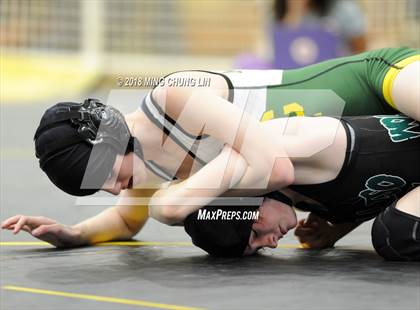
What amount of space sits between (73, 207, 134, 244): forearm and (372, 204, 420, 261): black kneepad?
789 mm

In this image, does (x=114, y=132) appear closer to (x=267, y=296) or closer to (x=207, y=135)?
(x=207, y=135)

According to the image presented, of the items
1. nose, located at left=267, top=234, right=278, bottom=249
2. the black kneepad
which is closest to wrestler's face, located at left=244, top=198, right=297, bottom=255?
nose, located at left=267, top=234, right=278, bottom=249

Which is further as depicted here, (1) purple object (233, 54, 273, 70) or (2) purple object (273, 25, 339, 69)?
(1) purple object (233, 54, 273, 70)

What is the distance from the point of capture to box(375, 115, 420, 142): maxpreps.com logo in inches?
109

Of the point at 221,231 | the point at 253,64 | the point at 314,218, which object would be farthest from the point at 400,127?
the point at 253,64

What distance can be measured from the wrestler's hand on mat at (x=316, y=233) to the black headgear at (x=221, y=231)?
0.26 meters

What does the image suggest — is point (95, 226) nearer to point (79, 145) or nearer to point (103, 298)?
point (79, 145)

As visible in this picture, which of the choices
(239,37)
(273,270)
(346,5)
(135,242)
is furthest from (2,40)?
(273,270)

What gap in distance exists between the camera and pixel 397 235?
8.74 ft

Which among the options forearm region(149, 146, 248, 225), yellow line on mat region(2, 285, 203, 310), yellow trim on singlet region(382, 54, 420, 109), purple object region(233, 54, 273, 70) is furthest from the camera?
purple object region(233, 54, 273, 70)

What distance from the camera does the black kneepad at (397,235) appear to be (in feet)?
8.71

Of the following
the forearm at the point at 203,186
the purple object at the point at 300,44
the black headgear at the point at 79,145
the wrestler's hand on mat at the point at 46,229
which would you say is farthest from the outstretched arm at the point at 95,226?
the purple object at the point at 300,44

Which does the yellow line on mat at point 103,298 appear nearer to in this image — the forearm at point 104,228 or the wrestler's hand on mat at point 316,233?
the forearm at point 104,228

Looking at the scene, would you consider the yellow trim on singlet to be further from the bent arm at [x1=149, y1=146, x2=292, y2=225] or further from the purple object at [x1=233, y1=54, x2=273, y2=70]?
the purple object at [x1=233, y1=54, x2=273, y2=70]
